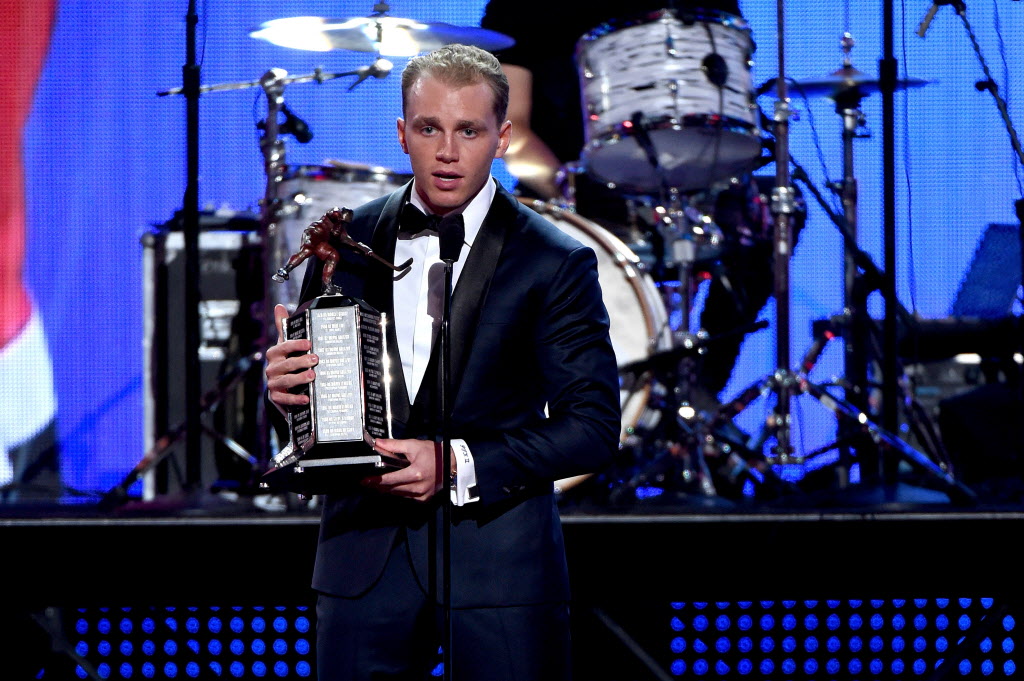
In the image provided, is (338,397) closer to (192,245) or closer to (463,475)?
(463,475)

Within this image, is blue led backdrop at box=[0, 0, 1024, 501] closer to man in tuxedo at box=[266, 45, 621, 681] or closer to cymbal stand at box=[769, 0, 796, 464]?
cymbal stand at box=[769, 0, 796, 464]

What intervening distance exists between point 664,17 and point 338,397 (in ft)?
10.6

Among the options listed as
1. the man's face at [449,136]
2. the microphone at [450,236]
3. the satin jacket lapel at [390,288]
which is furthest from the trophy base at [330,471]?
the man's face at [449,136]

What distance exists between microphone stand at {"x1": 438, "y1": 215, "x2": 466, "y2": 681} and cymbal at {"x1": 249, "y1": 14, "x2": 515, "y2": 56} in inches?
113

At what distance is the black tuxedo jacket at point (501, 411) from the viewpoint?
1580mm

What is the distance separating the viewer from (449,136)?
1.57 meters

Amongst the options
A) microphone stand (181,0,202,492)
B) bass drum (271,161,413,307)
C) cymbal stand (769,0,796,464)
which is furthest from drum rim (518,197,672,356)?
microphone stand (181,0,202,492)

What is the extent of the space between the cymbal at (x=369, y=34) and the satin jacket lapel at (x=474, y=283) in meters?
2.74

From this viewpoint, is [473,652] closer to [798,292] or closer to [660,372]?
[660,372]

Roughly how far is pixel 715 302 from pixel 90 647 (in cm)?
295

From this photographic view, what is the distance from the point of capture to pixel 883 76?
12.9 ft

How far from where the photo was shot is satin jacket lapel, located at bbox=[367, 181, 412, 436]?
1.59 metres

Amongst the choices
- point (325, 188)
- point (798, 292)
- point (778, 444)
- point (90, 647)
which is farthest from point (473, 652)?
point (798, 292)

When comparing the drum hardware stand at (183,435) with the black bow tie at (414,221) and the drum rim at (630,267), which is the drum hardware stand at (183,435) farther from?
the black bow tie at (414,221)
